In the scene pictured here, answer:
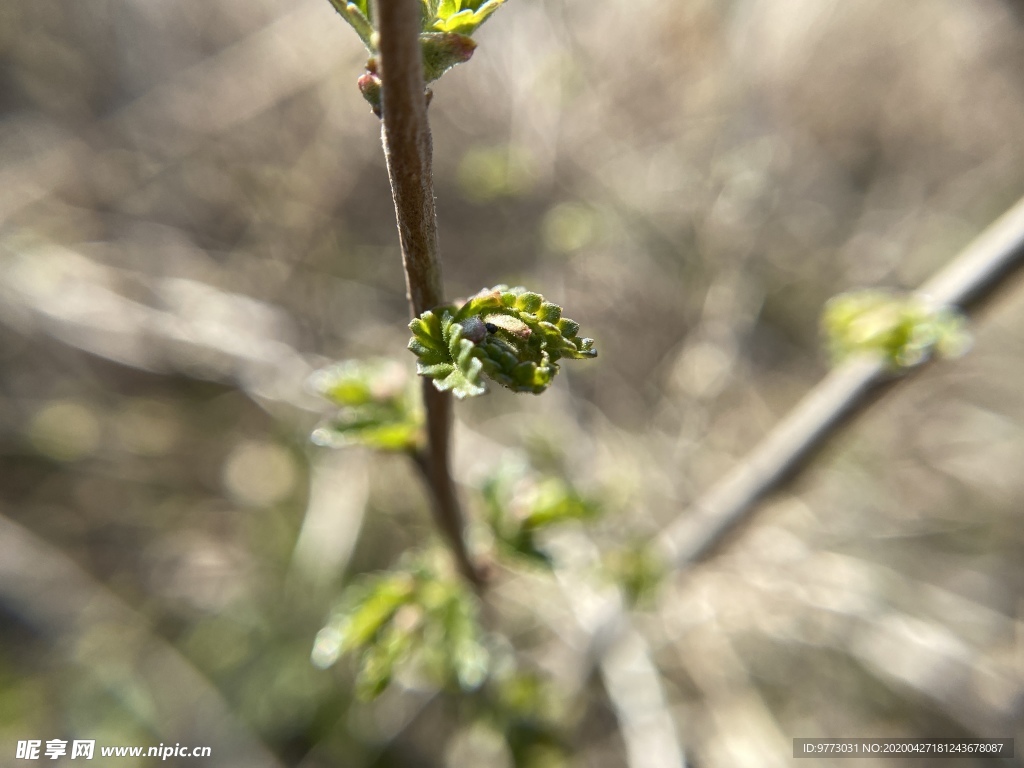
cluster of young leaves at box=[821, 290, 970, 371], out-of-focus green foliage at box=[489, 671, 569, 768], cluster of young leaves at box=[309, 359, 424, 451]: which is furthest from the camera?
out-of-focus green foliage at box=[489, 671, 569, 768]

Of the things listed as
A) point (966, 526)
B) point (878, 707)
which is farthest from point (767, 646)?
point (966, 526)

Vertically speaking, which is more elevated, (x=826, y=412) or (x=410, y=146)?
(x=410, y=146)

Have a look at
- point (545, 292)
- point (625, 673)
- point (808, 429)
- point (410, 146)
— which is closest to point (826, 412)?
point (808, 429)

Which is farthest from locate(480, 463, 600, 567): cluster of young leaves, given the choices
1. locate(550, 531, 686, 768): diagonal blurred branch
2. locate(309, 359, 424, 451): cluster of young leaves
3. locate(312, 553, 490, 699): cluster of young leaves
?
locate(550, 531, 686, 768): diagonal blurred branch

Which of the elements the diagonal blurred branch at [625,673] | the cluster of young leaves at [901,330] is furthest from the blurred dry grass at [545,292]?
the cluster of young leaves at [901,330]

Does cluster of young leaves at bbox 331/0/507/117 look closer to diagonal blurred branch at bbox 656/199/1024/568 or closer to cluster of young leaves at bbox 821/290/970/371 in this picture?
cluster of young leaves at bbox 821/290/970/371

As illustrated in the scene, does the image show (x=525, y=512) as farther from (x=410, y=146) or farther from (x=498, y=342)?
(x=410, y=146)
